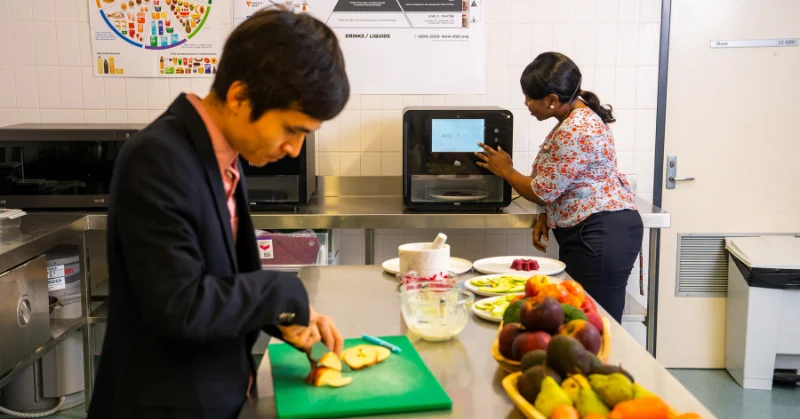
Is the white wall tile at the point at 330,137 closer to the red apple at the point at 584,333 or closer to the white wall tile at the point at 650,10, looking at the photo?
the white wall tile at the point at 650,10

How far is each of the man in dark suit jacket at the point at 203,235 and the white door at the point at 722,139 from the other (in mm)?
3025

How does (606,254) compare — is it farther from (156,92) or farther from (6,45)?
(6,45)

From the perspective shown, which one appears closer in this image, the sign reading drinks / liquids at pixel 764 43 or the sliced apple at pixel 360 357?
the sliced apple at pixel 360 357

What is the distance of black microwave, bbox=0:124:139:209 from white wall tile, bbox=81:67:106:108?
53cm

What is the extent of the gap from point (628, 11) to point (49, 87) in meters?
2.76

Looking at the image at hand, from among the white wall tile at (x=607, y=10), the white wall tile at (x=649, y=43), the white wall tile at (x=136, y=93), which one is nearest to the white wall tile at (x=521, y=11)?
the white wall tile at (x=607, y=10)

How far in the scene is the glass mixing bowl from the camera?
1648 millimetres

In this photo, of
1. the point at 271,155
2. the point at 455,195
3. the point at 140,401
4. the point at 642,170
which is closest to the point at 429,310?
the point at 271,155

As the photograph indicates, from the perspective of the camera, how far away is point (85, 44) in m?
3.78

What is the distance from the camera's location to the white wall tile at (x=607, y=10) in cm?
378

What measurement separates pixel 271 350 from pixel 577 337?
591 millimetres

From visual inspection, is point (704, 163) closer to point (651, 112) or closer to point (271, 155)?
point (651, 112)

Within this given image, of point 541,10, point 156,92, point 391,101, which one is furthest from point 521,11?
point 156,92

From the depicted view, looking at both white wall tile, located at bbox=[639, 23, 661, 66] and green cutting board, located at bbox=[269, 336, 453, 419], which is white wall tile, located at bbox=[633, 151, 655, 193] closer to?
white wall tile, located at bbox=[639, 23, 661, 66]
